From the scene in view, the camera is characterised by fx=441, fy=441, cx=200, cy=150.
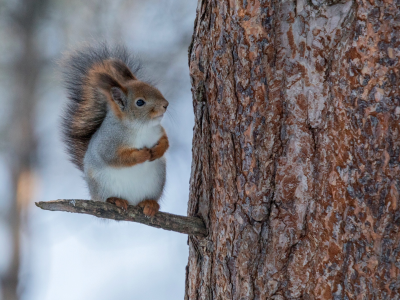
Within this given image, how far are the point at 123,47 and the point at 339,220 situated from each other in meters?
0.99

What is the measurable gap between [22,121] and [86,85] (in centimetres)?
119

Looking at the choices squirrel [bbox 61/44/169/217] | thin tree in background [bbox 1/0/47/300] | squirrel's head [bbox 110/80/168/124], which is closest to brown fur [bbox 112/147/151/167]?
squirrel [bbox 61/44/169/217]

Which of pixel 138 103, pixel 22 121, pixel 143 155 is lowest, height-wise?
pixel 143 155

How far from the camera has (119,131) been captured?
1.42 metres

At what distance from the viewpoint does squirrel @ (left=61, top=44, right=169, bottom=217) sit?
1383 millimetres

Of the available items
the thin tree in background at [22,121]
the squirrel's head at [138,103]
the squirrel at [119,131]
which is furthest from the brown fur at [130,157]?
the thin tree in background at [22,121]

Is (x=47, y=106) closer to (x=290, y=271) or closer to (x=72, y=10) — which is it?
(x=72, y=10)

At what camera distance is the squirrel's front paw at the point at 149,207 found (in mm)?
1224

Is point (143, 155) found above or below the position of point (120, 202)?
above

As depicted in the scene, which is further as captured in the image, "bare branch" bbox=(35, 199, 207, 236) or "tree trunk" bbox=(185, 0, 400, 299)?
"bare branch" bbox=(35, 199, 207, 236)

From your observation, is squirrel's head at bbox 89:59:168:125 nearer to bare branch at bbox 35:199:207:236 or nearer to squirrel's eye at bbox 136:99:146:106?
squirrel's eye at bbox 136:99:146:106

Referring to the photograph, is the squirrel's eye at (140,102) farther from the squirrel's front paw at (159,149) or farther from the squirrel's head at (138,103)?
the squirrel's front paw at (159,149)

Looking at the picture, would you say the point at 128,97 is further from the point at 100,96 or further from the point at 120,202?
the point at 120,202

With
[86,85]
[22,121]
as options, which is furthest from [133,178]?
[22,121]
